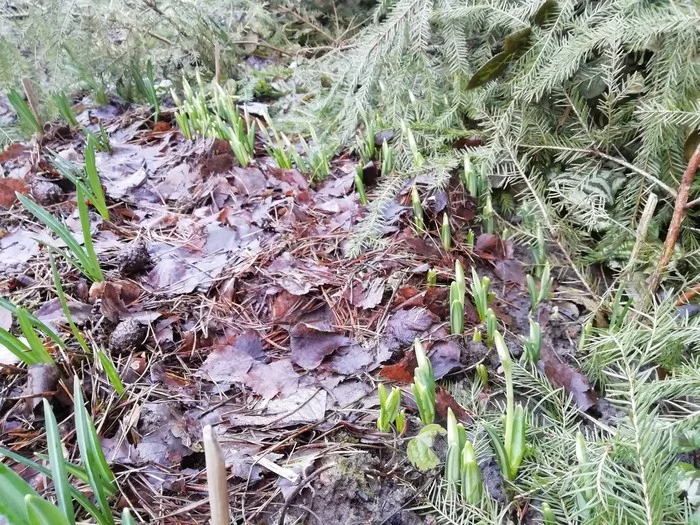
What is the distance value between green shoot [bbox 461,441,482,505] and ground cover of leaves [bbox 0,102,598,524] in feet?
0.34

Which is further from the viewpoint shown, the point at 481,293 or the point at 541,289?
the point at 541,289

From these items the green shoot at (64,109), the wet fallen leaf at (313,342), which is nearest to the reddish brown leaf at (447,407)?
the wet fallen leaf at (313,342)

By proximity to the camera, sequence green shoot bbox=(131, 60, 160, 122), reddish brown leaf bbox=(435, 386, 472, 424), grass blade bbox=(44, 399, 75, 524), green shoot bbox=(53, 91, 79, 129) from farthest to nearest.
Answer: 1. green shoot bbox=(131, 60, 160, 122)
2. green shoot bbox=(53, 91, 79, 129)
3. reddish brown leaf bbox=(435, 386, 472, 424)
4. grass blade bbox=(44, 399, 75, 524)

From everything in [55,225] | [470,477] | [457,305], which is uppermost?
[55,225]

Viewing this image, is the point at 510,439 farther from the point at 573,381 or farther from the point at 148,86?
the point at 148,86

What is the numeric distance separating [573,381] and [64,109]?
2.84 metres

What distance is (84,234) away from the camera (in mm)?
1384

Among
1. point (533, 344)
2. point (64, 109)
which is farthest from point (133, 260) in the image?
point (64, 109)

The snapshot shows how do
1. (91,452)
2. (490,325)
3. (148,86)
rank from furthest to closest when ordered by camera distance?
(148,86), (490,325), (91,452)

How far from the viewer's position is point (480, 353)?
1335 millimetres

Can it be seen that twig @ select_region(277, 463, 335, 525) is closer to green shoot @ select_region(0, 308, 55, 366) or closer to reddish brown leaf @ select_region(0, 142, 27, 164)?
green shoot @ select_region(0, 308, 55, 366)

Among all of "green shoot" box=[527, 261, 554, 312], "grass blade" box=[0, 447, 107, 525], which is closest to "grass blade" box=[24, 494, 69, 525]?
"grass blade" box=[0, 447, 107, 525]

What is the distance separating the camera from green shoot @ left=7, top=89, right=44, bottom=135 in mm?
2410

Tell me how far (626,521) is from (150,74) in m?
3.03
